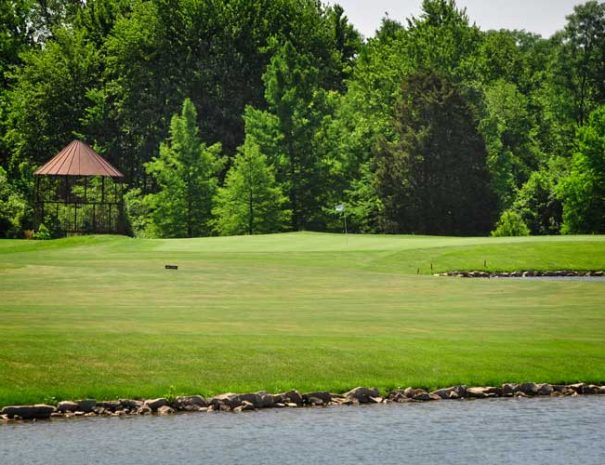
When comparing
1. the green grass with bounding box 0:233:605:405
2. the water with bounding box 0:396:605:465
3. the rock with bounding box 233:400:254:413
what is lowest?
the water with bounding box 0:396:605:465

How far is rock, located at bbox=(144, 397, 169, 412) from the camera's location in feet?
90.0

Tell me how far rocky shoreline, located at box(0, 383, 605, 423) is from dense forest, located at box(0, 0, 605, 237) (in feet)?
234

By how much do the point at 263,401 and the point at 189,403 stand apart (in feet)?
5.49

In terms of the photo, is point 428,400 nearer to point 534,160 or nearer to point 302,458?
point 302,458

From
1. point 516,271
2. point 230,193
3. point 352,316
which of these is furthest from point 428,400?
point 230,193

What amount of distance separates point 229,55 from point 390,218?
75.1 feet

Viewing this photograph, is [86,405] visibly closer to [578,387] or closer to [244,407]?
[244,407]

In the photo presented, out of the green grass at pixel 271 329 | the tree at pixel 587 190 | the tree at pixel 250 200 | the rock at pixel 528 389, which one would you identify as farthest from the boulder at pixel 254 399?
the tree at pixel 587 190

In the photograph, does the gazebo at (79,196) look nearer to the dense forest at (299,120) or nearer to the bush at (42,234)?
the bush at (42,234)

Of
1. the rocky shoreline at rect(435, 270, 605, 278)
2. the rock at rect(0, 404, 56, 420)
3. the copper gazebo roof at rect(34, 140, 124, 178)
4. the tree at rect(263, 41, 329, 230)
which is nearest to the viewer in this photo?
the rock at rect(0, 404, 56, 420)

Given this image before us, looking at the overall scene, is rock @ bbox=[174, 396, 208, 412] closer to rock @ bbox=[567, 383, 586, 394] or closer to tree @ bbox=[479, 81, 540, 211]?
rock @ bbox=[567, 383, 586, 394]

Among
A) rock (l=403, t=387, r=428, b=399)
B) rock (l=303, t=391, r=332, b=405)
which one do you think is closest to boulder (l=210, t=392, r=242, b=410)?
rock (l=303, t=391, r=332, b=405)

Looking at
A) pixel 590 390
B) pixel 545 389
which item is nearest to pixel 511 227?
pixel 590 390

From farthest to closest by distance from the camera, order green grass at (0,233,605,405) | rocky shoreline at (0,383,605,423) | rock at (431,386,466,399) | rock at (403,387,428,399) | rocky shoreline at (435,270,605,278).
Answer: rocky shoreline at (435,270,605,278)
rock at (431,386,466,399)
rock at (403,387,428,399)
green grass at (0,233,605,405)
rocky shoreline at (0,383,605,423)
